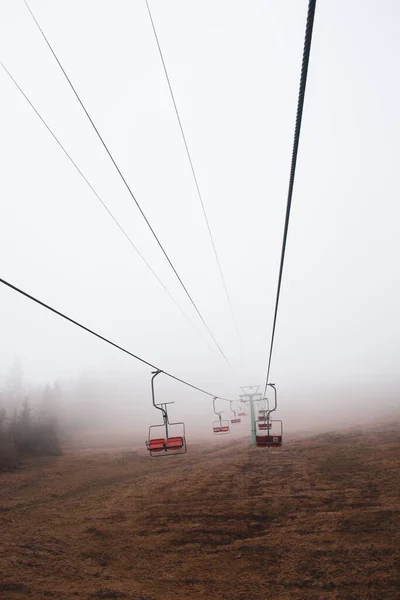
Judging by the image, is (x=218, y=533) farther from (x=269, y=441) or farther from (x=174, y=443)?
(x=269, y=441)

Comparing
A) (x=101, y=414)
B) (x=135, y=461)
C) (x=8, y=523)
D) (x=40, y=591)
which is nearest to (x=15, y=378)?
(x=101, y=414)

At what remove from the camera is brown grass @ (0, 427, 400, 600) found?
1138 cm

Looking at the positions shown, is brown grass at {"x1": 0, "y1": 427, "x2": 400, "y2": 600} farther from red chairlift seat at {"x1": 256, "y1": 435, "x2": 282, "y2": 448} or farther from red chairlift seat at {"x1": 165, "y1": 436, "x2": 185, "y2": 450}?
red chairlift seat at {"x1": 165, "y1": 436, "x2": 185, "y2": 450}

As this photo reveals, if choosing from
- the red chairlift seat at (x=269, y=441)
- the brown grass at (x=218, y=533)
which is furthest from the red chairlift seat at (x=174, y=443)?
the red chairlift seat at (x=269, y=441)

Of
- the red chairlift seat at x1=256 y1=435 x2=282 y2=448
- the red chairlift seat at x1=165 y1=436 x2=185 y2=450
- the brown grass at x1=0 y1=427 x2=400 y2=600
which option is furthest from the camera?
the red chairlift seat at x1=256 y1=435 x2=282 y2=448

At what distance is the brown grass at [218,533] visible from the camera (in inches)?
448

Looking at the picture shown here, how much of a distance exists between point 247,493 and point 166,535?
596 centimetres

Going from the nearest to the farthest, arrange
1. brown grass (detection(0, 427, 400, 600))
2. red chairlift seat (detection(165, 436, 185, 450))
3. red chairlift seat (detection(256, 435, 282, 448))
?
brown grass (detection(0, 427, 400, 600)) → red chairlift seat (detection(165, 436, 185, 450)) → red chairlift seat (detection(256, 435, 282, 448))

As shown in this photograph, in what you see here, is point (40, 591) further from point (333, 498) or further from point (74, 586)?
point (333, 498)

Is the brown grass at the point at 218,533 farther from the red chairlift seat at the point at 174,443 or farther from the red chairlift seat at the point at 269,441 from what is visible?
the red chairlift seat at the point at 174,443

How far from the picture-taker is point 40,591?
11.4 m

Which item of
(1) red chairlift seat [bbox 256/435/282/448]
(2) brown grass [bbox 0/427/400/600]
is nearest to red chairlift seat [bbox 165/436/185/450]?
(2) brown grass [bbox 0/427/400/600]

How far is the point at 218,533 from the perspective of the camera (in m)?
14.9

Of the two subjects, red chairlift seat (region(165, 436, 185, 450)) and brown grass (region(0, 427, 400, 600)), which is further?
red chairlift seat (region(165, 436, 185, 450))
